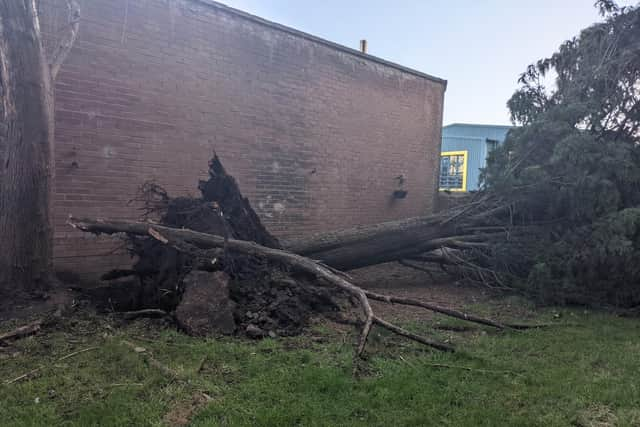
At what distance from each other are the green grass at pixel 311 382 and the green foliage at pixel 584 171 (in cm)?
142

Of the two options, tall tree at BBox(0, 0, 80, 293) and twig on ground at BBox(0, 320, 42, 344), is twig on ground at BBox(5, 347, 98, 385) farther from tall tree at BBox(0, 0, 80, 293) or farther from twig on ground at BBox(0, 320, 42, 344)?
tall tree at BBox(0, 0, 80, 293)

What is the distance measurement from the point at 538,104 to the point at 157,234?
5867mm

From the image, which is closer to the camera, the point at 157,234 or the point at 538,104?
the point at 157,234

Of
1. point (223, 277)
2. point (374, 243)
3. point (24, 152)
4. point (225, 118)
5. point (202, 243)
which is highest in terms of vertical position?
point (225, 118)

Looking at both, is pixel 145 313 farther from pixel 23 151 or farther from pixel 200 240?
pixel 23 151

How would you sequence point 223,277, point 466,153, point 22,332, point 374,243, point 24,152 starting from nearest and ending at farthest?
point 22,332
point 24,152
point 223,277
point 374,243
point 466,153

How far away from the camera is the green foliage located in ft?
17.3

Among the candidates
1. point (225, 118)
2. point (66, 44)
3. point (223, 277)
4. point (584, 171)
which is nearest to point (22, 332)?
point (223, 277)

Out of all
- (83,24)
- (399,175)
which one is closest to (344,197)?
(399,175)

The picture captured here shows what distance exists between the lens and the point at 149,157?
232 inches

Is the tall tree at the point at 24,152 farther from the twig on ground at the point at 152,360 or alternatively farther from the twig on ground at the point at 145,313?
the twig on ground at the point at 152,360

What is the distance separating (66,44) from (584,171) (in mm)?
5951

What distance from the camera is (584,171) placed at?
548cm

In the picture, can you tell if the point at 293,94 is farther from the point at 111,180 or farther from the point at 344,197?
the point at 111,180
